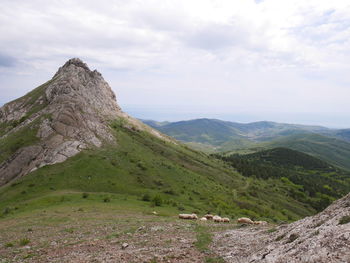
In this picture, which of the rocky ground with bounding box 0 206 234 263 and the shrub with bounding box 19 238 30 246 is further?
the shrub with bounding box 19 238 30 246

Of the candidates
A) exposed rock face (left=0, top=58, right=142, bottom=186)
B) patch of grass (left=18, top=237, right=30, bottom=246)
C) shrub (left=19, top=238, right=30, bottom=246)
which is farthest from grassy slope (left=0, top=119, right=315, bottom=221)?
shrub (left=19, top=238, right=30, bottom=246)

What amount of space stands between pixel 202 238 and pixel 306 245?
40.0ft

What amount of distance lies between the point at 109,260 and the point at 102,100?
100488 millimetres

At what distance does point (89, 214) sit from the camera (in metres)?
40.0

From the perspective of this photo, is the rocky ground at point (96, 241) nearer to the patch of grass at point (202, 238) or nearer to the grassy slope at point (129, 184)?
the patch of grass at point (202, 238)

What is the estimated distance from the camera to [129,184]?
64938 millimetres

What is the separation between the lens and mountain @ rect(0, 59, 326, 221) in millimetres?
57219

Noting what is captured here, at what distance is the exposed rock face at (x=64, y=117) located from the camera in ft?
223

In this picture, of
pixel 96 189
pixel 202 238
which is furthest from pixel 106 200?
pixel 202 238

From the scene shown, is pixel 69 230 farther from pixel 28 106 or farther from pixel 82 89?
pixel 28 106

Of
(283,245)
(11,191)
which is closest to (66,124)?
(11,191)

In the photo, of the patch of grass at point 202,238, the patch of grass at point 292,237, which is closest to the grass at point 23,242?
the patch of grass at point 202,238

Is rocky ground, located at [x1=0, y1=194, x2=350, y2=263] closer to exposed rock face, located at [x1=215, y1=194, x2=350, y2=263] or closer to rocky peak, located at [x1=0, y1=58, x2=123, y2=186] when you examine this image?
exposed rock face, located at [x1=215, y1=194, x2=350, y2=263]

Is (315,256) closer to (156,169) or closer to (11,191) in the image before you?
(11,191)
